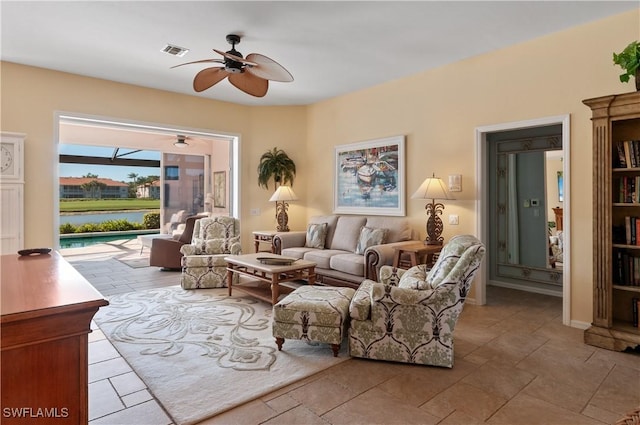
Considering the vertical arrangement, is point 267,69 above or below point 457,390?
above

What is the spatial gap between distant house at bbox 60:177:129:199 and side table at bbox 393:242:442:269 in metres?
7.79

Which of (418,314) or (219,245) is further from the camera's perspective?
(219,245)

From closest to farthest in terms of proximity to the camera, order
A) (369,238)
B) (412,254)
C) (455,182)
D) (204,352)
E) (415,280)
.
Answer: (415,280), (204,352), (412,254), (455,182), (369,238)

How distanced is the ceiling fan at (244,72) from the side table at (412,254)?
2.25 metres

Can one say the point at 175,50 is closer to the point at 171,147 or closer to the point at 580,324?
the point at 171,147

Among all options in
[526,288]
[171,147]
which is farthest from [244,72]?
[171,147]

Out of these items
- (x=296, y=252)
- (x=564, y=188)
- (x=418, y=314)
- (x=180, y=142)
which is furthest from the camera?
(x=180, y=142)

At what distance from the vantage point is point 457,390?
2396 millimetres

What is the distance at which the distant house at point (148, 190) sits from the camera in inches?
367

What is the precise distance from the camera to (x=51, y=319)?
3.91 feet

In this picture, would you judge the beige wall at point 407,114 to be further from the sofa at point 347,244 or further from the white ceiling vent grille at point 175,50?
the white ceiling vent grille at point 175,50

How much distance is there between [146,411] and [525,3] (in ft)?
14.1

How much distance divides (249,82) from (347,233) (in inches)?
102

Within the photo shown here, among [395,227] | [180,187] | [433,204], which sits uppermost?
[180,187]
